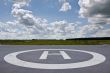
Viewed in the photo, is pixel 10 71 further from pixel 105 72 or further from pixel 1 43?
pixel 1 43

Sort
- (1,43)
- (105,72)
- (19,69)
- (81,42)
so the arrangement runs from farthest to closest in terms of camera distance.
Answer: (1,43) < (81,42) < (19,69) < (105,72)

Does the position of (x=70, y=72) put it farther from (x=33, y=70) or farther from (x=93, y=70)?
(x=33, y=70)

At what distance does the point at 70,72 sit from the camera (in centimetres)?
619

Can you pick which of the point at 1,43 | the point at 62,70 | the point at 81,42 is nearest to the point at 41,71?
the point at 62,70

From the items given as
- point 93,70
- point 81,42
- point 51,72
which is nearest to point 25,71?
point 51,72

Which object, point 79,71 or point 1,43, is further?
point 1,43

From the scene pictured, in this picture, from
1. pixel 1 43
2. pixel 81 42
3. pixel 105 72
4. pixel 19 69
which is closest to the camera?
pixel 105 72

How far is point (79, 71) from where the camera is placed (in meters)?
6.32

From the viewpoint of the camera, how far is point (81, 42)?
16844mm

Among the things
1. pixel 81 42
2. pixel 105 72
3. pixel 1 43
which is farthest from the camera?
pixel 1 43

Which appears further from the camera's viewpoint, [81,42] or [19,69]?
[81,42]

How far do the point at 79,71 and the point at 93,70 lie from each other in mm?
559

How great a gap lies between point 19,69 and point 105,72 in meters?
3.22

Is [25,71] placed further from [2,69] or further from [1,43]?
[1,43]
